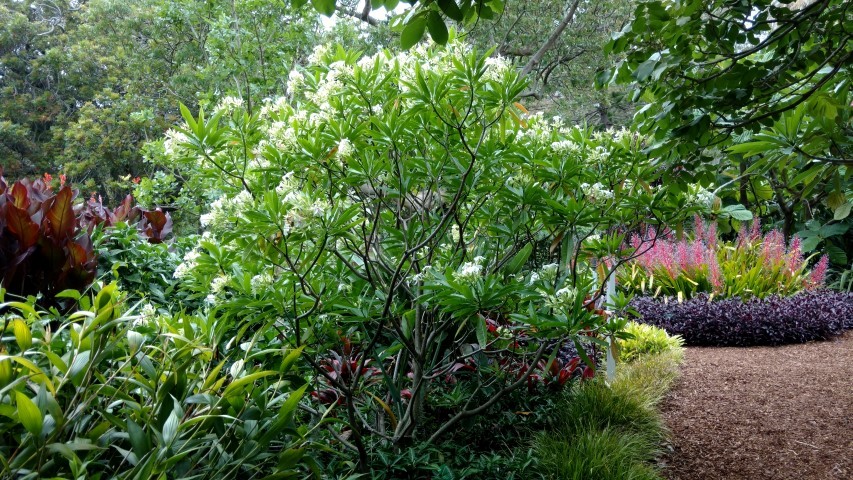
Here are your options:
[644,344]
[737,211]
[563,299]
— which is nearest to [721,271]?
[644,344]

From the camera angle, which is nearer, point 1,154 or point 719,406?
point 719,406

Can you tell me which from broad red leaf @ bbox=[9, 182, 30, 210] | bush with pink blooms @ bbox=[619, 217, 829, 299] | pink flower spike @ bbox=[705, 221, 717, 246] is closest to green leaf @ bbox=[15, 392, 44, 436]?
broad red leaf @ bbox=[9, 182, 30, 210]

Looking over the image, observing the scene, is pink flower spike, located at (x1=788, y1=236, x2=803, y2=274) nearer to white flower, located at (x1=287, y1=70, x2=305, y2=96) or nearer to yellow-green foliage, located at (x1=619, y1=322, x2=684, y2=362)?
yellow-green foliage, located at (x1=619, y1=322, x2=684, y2=362)

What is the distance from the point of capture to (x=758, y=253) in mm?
7652

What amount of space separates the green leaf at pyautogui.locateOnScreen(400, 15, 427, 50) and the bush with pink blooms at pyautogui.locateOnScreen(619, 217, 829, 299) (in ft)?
19.1

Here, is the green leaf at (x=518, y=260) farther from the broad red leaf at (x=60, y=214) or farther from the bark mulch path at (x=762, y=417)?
the broad red leaf at (x=60, y=214)

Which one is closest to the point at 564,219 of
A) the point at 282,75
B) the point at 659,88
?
Result: the point at 659,88

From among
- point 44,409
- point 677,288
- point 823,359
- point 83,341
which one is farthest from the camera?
point 677,288

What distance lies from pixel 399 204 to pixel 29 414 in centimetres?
155

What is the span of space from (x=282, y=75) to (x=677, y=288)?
578cm

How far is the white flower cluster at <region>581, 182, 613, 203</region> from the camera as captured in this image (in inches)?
93.5

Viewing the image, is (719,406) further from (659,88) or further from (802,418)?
(659,88)

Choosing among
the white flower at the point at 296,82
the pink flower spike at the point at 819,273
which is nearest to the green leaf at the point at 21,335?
the white flower at the point at 296,82

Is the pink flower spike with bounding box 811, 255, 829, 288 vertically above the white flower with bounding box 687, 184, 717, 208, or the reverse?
the pink flower spike with bounding box 811, 255, 829, 288
